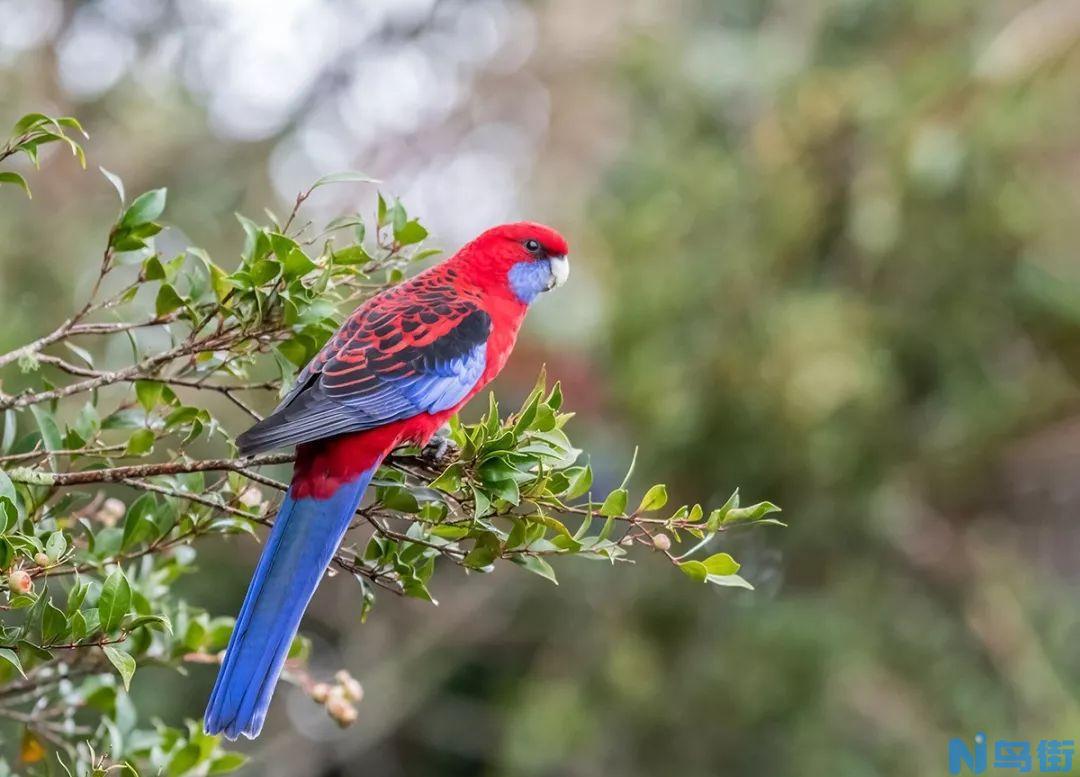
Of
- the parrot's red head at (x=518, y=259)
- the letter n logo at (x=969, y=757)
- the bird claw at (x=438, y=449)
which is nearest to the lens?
the bird claw at (x=438, y=449)

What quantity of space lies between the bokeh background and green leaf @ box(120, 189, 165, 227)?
4123 millimetres

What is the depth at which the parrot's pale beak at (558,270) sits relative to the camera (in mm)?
3191

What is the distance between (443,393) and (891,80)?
14.9 feet

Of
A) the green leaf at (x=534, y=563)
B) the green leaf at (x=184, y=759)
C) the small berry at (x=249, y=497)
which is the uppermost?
the green leaf at (x=534, y=563)

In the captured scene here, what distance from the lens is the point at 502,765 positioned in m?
7.33

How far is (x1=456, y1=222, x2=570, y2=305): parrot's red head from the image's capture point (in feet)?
10.2

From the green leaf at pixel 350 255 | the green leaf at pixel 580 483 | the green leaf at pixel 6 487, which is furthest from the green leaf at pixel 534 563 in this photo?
the green leaf at pixel 6 487

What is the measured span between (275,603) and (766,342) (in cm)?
412

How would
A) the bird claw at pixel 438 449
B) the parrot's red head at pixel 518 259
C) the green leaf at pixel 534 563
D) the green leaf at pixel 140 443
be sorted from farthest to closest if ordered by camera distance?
the parrot's red head at pixel 518 259 → the bird claw at pixel 438 449 → the green leaf at pixel 140 443 → the green leaf at pixel 534 563

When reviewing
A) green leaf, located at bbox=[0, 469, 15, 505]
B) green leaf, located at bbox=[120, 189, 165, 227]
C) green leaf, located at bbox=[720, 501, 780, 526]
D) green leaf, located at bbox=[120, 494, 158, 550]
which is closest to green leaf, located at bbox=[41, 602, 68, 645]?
green leaf, located at bbox=[0, 469, 15, 505]

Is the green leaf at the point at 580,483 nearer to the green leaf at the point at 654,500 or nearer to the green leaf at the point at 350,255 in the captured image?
the green leaf at the point at 654,500

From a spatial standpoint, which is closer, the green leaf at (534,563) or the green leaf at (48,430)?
the green leaf at (534,563)

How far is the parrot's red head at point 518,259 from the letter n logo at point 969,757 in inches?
146

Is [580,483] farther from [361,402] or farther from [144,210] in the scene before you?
[144,210]
